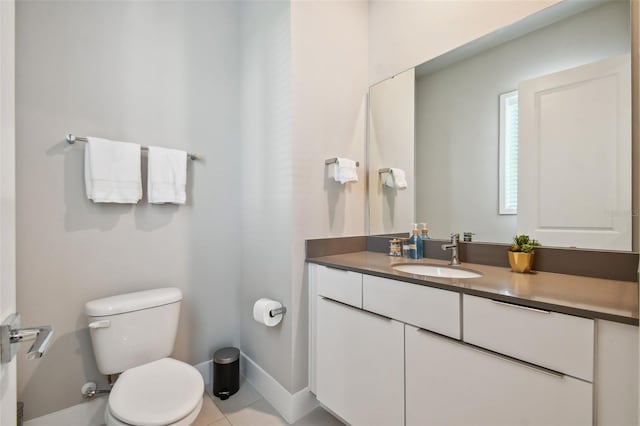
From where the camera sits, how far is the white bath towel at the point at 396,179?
73.1 inches

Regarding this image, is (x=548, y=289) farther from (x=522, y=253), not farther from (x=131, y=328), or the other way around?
(x=131, y=328)

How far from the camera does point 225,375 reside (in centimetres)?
176

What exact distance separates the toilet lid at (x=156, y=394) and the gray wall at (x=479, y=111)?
1.47m

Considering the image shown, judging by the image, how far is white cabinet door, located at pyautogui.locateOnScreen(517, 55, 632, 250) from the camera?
3.63ft

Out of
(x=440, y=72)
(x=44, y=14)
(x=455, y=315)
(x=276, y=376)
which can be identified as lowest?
(x=276, y=376)

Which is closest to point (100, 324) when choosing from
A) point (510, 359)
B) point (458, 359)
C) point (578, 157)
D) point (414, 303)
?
point (414, 303)

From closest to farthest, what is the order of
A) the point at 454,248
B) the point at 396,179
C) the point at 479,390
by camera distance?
the point at 479,390 < the point at 454,248 < the point at 396,179

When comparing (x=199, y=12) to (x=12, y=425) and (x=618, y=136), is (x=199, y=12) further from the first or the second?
(x=618, y=136)

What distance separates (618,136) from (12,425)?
2076 mm

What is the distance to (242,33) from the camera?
2.04 metres

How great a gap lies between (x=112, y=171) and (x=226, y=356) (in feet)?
4.14

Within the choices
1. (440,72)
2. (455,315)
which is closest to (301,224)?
(455,315)

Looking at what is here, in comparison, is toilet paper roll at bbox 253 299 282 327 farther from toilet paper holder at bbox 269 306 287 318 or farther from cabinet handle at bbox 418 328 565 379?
cabinet handle at bbox 418 328 565 379

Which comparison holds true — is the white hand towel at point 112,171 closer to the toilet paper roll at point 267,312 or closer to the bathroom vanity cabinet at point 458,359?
the toilet paper roll at point 267,312
